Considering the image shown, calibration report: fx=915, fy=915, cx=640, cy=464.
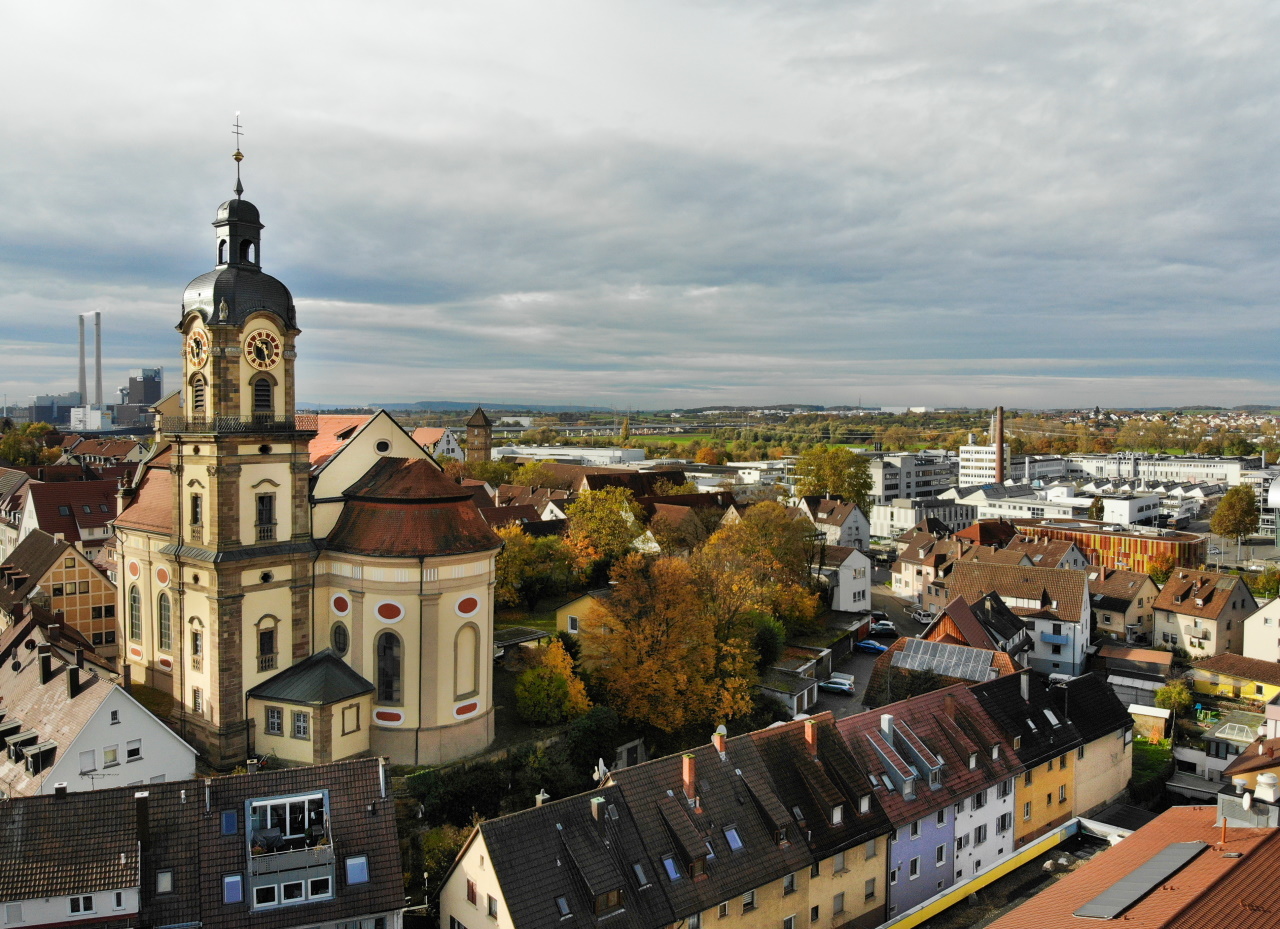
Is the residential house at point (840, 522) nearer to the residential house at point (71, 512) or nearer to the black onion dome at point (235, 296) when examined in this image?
the residential house at point (71, 512)

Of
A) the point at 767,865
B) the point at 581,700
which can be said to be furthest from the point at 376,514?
the point at 767,865

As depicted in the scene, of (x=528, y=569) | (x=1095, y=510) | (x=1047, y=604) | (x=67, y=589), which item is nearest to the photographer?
(x=67, y=589)

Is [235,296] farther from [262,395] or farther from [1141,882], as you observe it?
[1141,882]

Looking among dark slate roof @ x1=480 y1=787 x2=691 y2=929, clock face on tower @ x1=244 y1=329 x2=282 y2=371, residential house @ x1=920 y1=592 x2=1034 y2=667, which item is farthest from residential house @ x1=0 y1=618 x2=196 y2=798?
residential house @ x1=920 y1=592 x2=1034 y2=667

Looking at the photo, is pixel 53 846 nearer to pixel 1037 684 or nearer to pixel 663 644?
pixel 663 644

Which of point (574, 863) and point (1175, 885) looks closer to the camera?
point (1175, 885)

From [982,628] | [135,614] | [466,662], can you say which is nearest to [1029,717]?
[982,628]

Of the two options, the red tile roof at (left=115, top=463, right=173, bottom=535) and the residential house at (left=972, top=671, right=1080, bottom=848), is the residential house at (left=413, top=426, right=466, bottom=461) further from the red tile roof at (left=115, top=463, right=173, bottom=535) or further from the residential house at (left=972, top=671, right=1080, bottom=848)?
the residential house at (left=972, top=671, right=1080, bottom=848)

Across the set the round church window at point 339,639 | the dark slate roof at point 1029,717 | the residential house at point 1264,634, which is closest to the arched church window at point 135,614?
the round church window at point 339,639

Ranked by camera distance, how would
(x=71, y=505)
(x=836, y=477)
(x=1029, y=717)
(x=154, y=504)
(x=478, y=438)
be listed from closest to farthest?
(x=1029, y=717) < (x=154, y=504) < (x=71, y=505) < (x=836, y=477) < (x=478, y=438)
